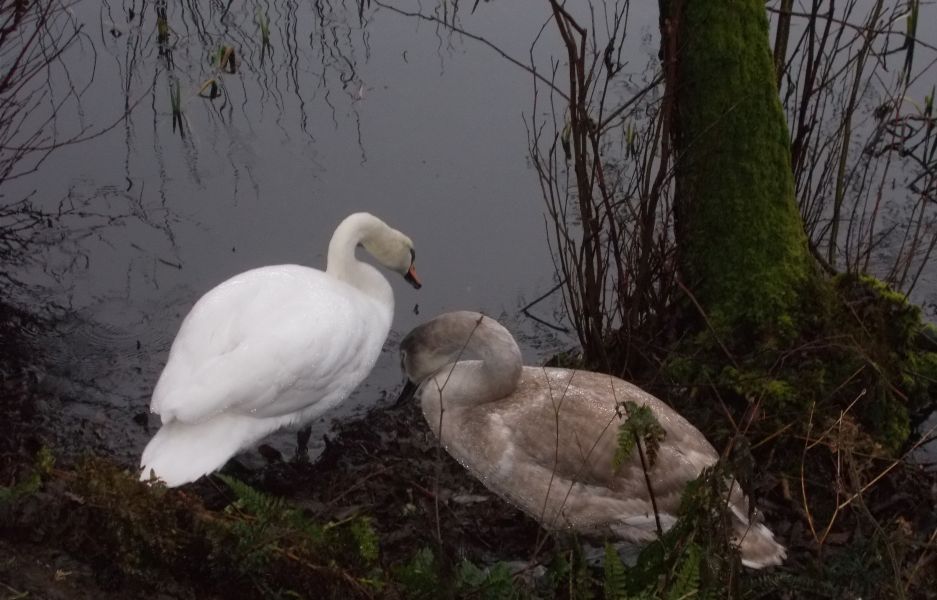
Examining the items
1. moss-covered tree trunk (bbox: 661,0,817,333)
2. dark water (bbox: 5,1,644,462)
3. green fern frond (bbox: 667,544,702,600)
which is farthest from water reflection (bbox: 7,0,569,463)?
green fern frond (bbox: 667,544,702,600)

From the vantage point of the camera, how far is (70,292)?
20.1ft

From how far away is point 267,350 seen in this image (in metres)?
4.29

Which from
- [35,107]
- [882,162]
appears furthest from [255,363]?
[882,162]

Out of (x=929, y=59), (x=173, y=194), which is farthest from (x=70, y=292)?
(x=929, y=59)

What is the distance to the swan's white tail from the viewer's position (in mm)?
3951

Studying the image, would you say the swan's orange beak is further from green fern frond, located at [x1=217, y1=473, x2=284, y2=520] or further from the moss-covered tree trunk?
green fern frond, located at [x1=217, y1=473, x2=284, y2=520]

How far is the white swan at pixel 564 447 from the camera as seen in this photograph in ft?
12.5

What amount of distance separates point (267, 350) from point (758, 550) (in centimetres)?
207

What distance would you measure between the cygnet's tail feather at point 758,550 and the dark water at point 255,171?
7.77 feet

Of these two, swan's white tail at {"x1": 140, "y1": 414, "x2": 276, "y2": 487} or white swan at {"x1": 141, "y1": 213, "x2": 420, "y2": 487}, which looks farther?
white swan at {"x1": 141, "y1": 213, "x2": 420, "y2": 487}

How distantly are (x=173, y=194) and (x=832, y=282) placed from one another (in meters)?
4.26

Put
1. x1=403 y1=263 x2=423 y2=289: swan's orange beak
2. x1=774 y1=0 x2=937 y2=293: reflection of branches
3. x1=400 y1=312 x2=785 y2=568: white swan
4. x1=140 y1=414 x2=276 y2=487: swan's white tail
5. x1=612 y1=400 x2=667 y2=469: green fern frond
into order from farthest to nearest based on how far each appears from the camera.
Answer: x1=774 y1=0 x2=937 y2=293: reflection of branches
x1=403 y1=263 x2=423 y2=289: swan's orange beak
x1=140 y1=414 x2=276 y2=487: swan's white tail
x1=400 y1=312 x2=785 y2=568: white swan
x1=612 y1=400 x2=667 y2=469: green fern frond

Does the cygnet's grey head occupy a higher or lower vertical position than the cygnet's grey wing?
higher

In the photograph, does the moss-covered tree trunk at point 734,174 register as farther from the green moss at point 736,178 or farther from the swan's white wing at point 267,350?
the swan's white wing at point 267,350
